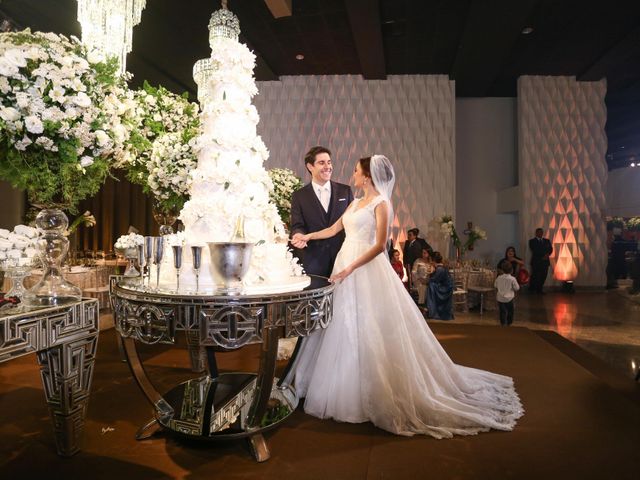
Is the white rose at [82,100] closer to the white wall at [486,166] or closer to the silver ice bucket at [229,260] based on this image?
the silver ice bucket at [229,260]

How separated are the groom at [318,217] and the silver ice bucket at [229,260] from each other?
4.99 ft

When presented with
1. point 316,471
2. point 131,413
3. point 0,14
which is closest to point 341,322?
point 316,471

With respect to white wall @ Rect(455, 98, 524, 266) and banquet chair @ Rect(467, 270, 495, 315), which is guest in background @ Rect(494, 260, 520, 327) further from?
white wall @ Rect(455, 98, 524, 266)

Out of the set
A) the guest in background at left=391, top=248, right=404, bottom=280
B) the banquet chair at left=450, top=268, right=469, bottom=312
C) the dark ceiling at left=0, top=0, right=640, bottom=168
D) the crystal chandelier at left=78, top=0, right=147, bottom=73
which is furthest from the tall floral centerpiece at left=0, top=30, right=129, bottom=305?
the banquet chair at left=450, top=268, right=469, bottom=312

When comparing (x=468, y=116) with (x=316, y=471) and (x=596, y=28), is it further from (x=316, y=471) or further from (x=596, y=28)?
(x=316, y=471)

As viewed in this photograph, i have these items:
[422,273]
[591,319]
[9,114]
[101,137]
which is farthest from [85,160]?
[591,319]

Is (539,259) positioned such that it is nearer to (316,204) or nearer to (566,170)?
(566,170)

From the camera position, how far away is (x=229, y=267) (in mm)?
2295

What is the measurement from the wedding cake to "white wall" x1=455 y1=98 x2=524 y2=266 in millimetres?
9929

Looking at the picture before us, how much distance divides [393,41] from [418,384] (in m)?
8.04

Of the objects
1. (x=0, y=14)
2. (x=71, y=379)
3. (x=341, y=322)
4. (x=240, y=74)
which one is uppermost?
(x=0, y=14)

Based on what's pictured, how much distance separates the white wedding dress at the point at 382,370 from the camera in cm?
283

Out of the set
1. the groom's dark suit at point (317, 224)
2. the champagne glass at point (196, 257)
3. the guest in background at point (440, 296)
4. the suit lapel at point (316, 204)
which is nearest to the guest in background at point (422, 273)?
the guest in background at point (440, 296)

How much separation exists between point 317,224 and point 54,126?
2.09 m
